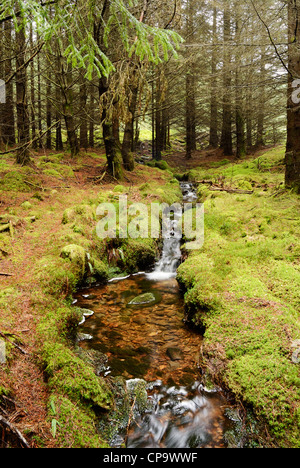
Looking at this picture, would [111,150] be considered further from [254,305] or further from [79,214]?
[254,305]

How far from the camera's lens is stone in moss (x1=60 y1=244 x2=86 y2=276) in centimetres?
508

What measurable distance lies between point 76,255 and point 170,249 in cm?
316

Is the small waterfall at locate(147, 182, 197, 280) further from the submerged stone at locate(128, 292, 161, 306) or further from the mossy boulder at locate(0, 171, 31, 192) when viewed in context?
the mossy boulder at locate(0, 171, 31, 192)

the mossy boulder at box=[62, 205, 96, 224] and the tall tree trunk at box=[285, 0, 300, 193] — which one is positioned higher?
the tall tree trunk at box=[285, 0, 300, 193]

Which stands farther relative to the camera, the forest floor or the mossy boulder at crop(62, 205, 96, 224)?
the mossy boulder at crop(62, 205, 96, 224)

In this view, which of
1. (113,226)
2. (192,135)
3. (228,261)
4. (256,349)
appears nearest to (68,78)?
(192,135)

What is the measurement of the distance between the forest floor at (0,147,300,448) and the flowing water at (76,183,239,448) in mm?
416

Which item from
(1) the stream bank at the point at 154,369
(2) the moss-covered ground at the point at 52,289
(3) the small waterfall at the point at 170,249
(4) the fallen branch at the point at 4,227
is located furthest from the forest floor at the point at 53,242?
(3) the small waterfall at the point at 170,249

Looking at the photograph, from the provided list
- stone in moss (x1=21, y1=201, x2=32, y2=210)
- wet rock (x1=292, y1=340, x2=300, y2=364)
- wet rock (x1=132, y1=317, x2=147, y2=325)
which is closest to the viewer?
wet rock (x1=292, y1=340, x2=300, y2=364)

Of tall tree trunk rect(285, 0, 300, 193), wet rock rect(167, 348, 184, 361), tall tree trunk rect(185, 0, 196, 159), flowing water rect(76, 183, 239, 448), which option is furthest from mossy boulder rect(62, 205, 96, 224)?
tall tree trunk rect(185, 0, 196, 159)

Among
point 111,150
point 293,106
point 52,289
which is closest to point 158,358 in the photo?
point 52,289

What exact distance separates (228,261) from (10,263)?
3.87m

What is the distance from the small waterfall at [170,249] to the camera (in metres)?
6.66

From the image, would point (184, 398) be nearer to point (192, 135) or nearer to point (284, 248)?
point (284, 248)
